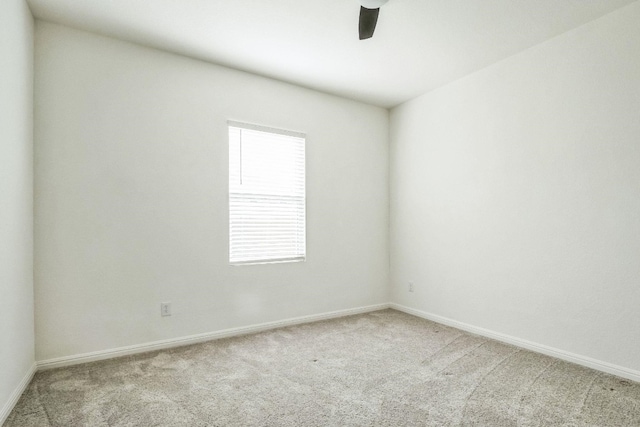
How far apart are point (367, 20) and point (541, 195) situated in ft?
6.88

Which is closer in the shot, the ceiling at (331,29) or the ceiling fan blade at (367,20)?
the ceiling fan blade at (367,20)

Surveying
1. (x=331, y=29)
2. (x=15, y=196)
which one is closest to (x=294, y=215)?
(x=331, y=29)

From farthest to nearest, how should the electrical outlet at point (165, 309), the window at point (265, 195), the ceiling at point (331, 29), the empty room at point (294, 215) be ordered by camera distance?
the window at point (265, 195) < the electrical outlet at point (165, 309) < the ceiling at point (331, 29) < the empty room at point (294, 215)

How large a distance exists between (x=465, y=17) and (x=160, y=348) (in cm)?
372

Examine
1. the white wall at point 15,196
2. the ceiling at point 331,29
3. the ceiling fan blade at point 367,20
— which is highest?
the ceiling at point 331,29

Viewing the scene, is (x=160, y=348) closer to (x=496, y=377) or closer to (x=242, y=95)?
(x=242, y=95)

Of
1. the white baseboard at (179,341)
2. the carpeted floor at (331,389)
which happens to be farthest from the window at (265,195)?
the carpeted floor at (331,389)

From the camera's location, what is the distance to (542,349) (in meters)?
2.98

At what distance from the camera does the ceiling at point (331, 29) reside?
2.51 meters

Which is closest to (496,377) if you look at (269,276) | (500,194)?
(500,194)

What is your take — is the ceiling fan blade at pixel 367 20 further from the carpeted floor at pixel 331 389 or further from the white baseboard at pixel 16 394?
the white baseboard at pixel 16 394

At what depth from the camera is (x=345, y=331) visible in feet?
11.8

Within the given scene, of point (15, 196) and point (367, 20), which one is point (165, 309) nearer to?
point (15, 196)

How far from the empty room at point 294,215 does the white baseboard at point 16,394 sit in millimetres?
19
